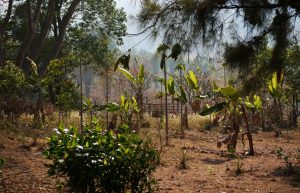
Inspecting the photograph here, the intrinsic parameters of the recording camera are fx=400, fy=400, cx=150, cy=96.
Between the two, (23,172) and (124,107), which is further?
(124,107)

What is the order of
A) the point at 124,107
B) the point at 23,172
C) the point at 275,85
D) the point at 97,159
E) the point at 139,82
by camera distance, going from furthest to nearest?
the point at 139,82, the point at 275,85, the point at 124,107, the point at 23,172, the point at 97,159

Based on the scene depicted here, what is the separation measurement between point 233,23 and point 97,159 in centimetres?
202

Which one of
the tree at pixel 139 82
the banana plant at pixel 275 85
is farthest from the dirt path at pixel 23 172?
the banana plant at pixel 275 85

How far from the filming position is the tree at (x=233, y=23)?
3.99m

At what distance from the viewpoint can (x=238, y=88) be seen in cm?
460

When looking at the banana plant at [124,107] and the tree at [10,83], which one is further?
the tree at [10,83]

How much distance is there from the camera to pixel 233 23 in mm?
4254

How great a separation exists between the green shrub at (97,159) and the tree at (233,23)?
1.31m

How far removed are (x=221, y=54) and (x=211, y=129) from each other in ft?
36.6

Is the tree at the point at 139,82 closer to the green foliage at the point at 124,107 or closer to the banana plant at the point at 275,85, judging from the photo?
the green foliage at the point at 124,107

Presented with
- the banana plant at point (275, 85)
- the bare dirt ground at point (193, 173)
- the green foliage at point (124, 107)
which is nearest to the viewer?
the banana plant at point (275, 85)

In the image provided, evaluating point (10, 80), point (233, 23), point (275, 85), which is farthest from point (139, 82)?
point (233, 23)

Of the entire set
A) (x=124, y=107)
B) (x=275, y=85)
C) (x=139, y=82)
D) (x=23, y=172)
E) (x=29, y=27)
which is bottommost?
(x=23, y=172)

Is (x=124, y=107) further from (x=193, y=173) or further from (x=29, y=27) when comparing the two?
(x=29, y=27)
